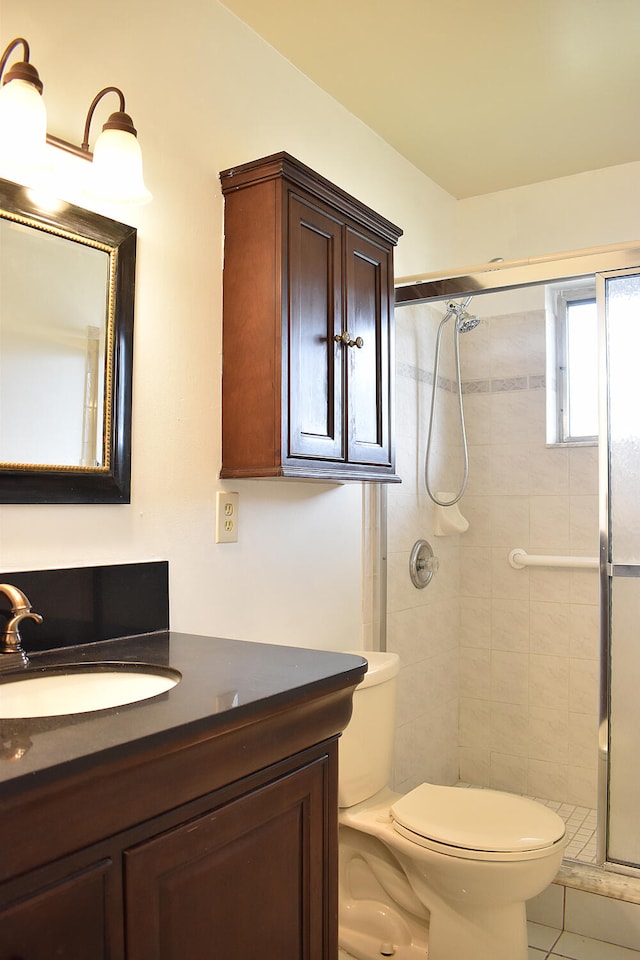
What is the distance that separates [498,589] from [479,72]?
1879mm

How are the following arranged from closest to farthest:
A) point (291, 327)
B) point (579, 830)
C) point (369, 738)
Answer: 1. point (291, 327)
2. point (369, 738)
3. point (579, 830)

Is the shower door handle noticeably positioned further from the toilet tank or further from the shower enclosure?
the toilet tank

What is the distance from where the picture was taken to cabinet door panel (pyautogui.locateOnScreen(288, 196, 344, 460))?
1.81 m

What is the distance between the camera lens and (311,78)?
7.74 ft

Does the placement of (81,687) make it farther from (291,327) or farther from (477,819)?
(477,819)

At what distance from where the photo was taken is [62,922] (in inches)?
33.2

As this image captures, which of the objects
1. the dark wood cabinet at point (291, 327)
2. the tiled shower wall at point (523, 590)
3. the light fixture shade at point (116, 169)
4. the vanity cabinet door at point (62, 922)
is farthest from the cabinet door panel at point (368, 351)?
the vanity cabinet door at point (62, 922)

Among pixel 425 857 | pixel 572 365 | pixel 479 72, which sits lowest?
pixel 425 857

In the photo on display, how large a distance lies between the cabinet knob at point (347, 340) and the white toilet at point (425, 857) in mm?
844

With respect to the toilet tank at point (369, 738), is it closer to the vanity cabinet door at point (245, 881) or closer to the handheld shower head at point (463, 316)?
the vanity cabinet door at point (245, 881)

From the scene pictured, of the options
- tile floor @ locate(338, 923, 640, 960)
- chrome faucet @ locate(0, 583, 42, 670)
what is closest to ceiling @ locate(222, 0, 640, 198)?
chrome faucet @ locate(0, 583, 42, 670)

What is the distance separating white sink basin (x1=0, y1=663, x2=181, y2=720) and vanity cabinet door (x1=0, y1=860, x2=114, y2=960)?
36 cm

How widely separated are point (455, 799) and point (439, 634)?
1.04 meters

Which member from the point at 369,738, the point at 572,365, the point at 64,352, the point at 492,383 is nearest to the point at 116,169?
the point at 64,352
